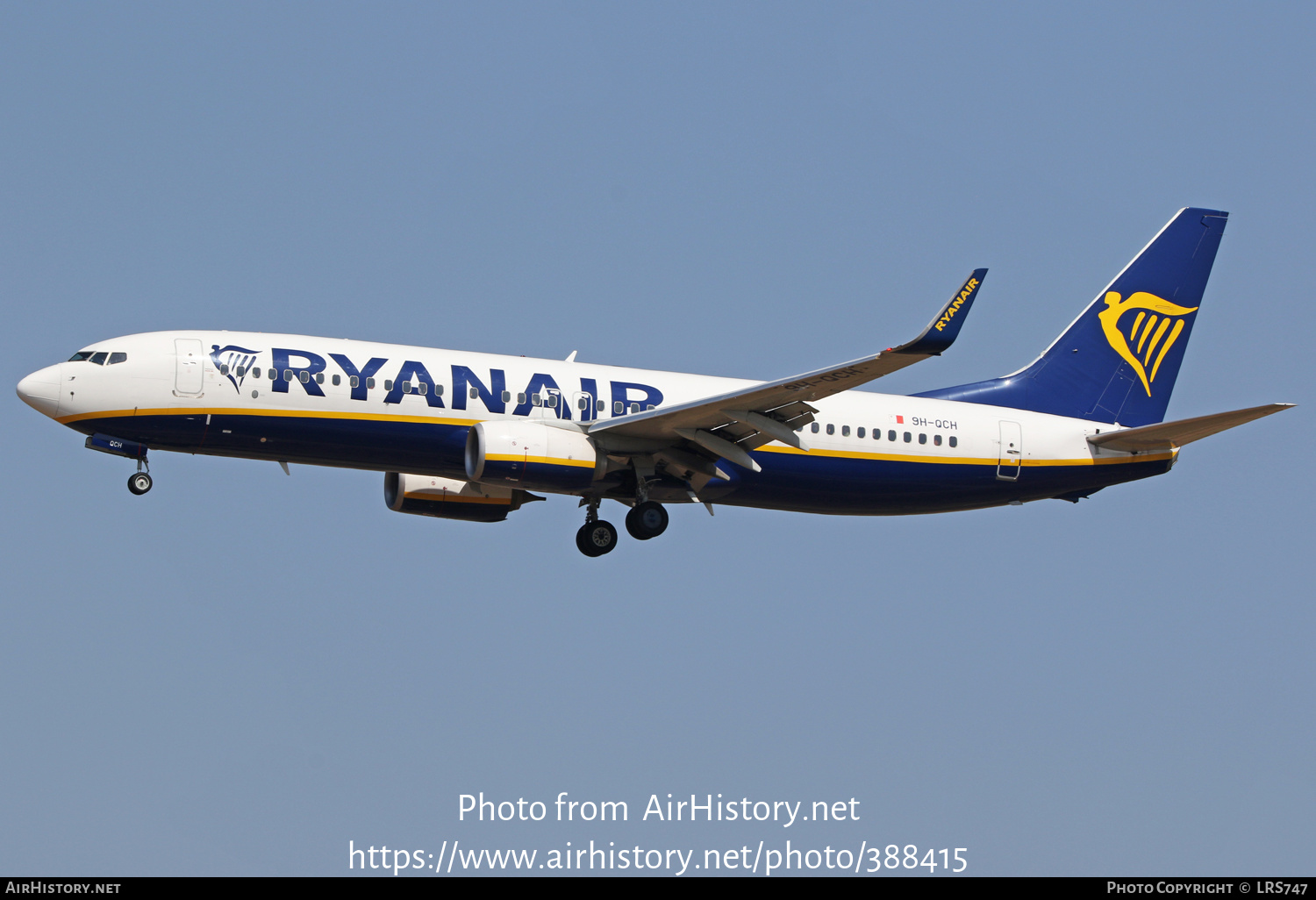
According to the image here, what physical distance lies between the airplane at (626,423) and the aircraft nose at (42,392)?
1.5 inches

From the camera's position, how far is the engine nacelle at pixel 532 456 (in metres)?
32.3

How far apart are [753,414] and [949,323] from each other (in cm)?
584

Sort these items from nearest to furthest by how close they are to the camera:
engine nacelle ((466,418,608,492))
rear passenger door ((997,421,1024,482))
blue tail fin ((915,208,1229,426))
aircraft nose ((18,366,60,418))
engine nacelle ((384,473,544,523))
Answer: aircraft nose ((18,366,60,418)) < engine nacelle ((466,418,608,492)) < rear passenger door ((997,421,1024,482)) < engine nacelle ((384,473,544,523)) < blue tail fin ((915,208,1229,426))

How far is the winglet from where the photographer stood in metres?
27.8

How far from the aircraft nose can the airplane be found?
39mm

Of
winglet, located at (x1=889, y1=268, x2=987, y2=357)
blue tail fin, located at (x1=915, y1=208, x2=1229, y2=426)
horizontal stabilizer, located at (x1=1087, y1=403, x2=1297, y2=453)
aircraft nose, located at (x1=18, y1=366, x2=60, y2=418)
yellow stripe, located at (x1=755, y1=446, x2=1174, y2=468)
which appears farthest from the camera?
blue tail fin, located at (x1=915, y1=208, x2=1229, y2=426)

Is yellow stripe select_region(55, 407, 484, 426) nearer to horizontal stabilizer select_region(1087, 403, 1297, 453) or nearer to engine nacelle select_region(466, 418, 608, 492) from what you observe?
engine nacelle select_region(466, 418, 608, 492)

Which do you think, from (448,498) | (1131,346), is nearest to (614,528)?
(448,498)

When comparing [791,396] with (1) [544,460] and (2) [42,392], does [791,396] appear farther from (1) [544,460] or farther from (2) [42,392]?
(2) [42,392]

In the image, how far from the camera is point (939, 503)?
3750cm

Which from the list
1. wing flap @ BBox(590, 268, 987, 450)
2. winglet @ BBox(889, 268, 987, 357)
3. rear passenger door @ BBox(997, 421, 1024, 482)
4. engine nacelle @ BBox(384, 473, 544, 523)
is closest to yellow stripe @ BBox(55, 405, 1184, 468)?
wing flap @ BBox(590, 268, 987, 450)

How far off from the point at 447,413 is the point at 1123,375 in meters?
18.4

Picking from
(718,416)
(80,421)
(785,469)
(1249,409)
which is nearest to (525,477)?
(718,416)

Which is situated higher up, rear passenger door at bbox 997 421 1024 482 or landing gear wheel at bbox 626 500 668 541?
rear passenger door at bbox 997 421 1024 482
